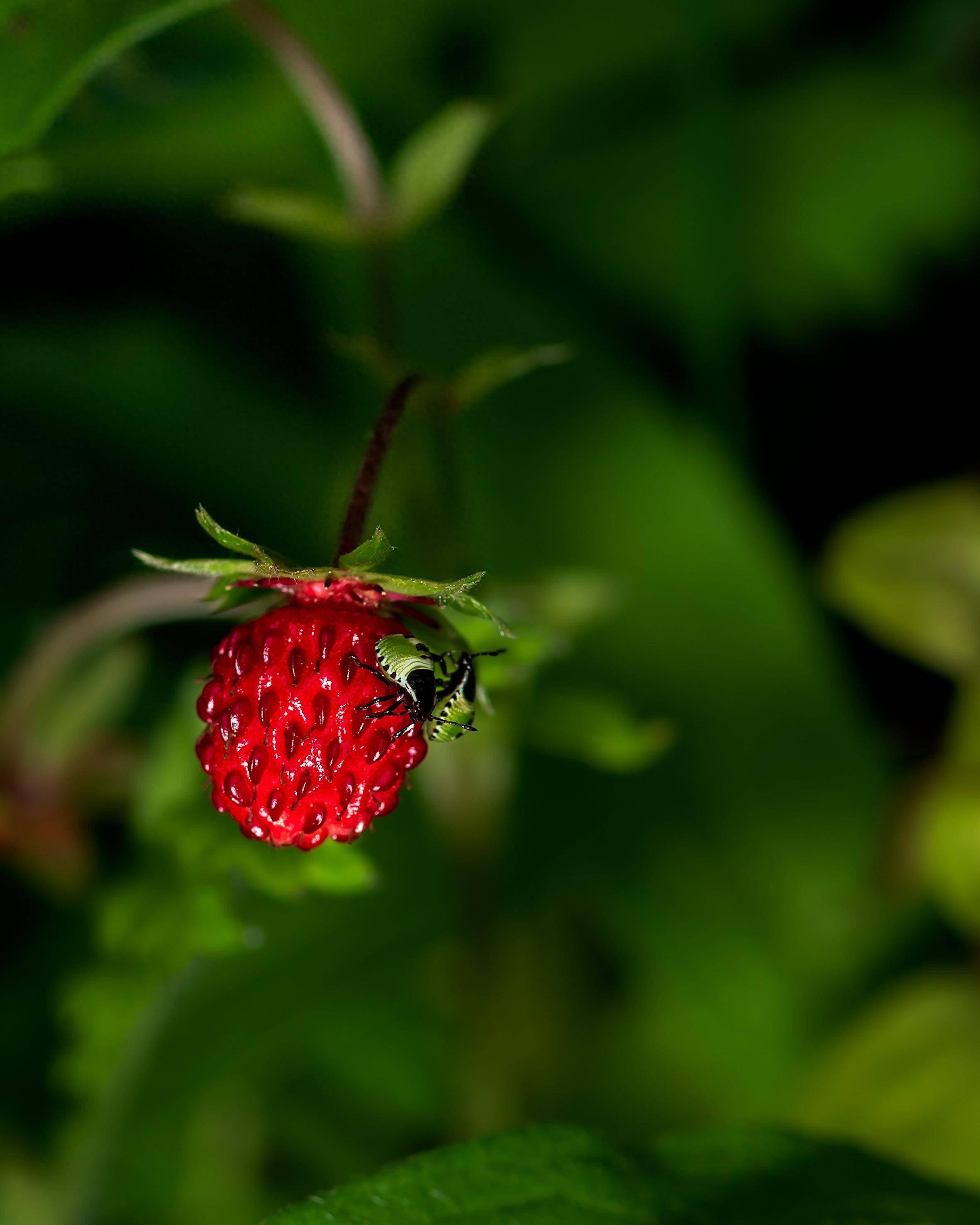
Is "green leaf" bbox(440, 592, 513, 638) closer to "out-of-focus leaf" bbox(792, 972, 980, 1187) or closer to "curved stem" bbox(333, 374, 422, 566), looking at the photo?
"curved stem" bbox(333, 374, 422, 566)

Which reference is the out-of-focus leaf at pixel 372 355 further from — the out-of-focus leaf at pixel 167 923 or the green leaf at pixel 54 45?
the out-of-focus leaf at pixel 167 923

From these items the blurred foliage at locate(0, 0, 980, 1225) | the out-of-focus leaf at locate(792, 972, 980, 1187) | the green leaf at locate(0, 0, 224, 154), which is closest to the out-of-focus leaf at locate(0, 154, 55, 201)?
the green leaf at locate(0, 0, 224, 154)

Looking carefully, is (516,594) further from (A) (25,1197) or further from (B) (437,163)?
(A) (25,1197)

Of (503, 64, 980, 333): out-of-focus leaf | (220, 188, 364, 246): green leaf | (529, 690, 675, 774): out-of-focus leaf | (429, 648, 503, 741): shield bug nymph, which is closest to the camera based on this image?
(429, 648, 503, 741): shield bug nymph

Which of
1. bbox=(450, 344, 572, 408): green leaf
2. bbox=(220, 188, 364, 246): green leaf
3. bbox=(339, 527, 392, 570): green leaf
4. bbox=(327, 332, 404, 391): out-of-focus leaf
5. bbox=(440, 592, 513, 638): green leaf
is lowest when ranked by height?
bbox=(440, 592, 513, 638): green leaf

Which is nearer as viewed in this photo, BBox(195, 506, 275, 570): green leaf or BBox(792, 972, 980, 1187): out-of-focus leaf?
BBox(195, 506, 275, 570): green leaf

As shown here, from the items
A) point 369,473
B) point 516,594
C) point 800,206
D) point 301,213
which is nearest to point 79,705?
point 516,594

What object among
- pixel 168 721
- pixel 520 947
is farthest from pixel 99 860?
pixel 520 947
